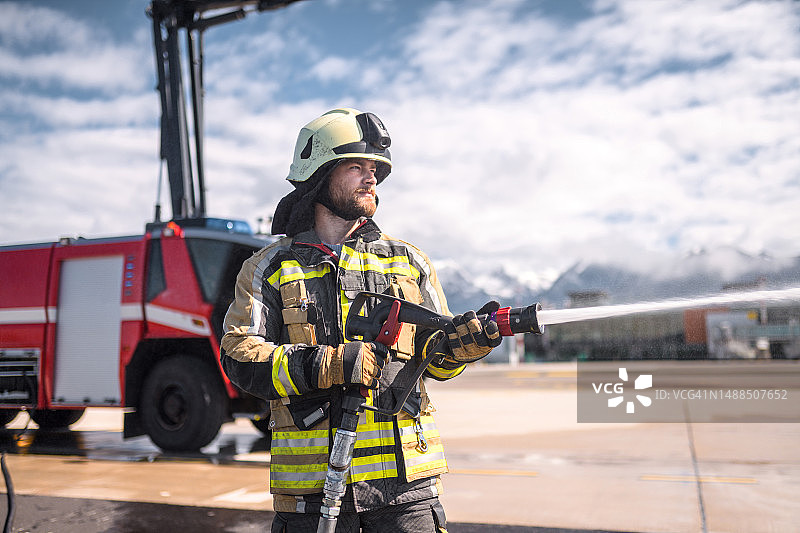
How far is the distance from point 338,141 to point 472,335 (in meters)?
0.82

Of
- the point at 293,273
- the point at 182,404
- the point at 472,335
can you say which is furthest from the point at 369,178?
the point at 182,404

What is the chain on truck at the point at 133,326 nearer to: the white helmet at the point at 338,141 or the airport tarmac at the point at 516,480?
the airport tarmac at the point at 516,480

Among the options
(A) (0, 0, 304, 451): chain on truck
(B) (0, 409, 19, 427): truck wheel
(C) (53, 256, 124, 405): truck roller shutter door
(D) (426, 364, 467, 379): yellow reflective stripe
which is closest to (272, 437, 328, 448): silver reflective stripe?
(D) (426, 364, 467, 379): yellow reflective stripe

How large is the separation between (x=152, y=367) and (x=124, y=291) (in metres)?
0.92

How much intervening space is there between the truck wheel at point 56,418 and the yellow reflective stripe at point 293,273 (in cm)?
922

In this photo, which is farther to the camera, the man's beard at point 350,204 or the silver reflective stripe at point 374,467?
the man's beard at point 350,204

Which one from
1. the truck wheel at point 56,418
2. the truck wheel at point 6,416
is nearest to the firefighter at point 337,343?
the truck wheel at point 6,416

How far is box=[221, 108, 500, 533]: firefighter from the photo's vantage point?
2053 millimetres

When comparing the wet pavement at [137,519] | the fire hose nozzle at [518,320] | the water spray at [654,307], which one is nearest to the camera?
the water spray at [654,307]

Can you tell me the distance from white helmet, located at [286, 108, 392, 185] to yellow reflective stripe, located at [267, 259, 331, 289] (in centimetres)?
33

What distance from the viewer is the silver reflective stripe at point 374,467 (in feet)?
6.84

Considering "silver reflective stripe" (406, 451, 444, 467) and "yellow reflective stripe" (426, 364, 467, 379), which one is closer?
"silver reflective stripe" (406, 451, 444, 467)

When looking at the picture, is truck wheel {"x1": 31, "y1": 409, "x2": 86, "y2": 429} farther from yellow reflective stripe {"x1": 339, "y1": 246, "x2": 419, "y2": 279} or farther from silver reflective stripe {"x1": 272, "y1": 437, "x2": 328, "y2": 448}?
yellow reflective stripe {"x1": 339, "y1": 246, "x2": 419, "y2": 279}

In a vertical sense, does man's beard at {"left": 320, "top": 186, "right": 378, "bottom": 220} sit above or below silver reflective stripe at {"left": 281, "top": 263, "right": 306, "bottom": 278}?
above
